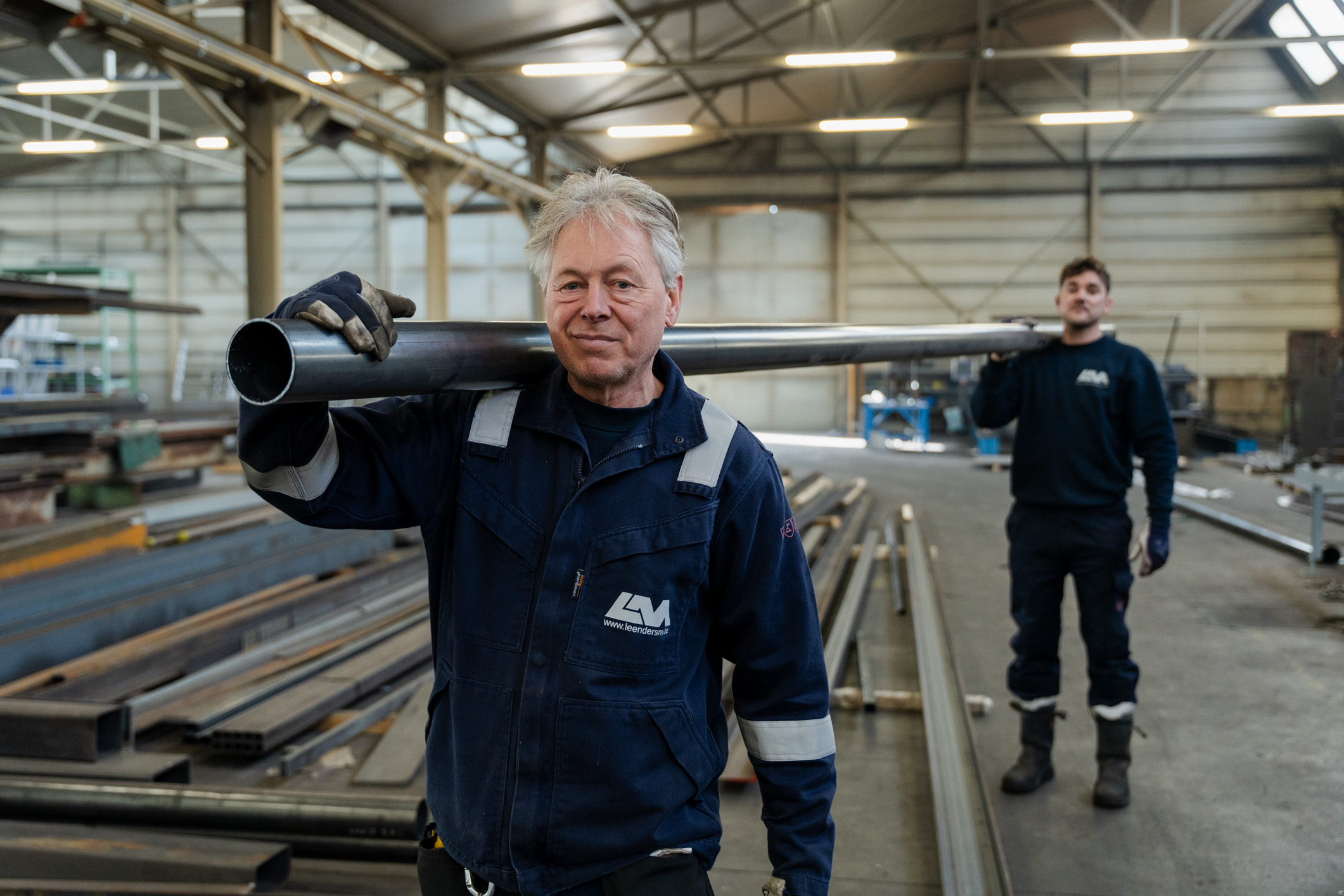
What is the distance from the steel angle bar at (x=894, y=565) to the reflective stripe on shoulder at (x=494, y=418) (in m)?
4.28

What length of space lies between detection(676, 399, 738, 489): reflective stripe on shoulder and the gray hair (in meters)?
0.21

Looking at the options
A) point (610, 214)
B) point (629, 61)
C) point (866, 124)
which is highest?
point (629, 61)

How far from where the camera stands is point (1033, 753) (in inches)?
126

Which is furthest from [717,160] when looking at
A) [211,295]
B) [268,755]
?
[268,755]

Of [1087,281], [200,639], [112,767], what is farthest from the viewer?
[200,639]

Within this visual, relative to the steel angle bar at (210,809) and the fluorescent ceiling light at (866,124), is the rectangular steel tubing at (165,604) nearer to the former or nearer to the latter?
the steel angle bar at (210,809)

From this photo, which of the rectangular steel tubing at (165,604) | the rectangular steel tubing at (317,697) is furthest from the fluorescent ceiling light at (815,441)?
the rectangular steel tubing at (317,697)

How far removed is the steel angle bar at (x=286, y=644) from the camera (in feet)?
11.6

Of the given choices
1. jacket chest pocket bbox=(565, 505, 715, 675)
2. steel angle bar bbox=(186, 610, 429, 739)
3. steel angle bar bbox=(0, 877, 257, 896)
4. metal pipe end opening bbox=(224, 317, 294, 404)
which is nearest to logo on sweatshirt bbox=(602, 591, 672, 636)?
jacket chest pocket bbox=(565, 505, 715, 675)

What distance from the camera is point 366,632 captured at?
449 cm

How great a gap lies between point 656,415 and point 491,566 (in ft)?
1.04

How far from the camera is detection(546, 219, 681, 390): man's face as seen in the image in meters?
1.27

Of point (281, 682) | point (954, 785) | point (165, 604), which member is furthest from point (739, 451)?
point (165, 604)

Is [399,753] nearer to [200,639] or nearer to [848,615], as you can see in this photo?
[200,639]
